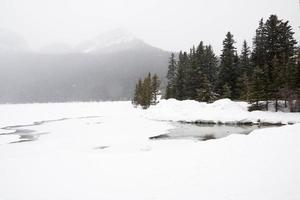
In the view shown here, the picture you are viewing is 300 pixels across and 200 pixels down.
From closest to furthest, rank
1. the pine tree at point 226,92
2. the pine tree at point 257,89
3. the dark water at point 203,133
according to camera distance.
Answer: the dark water at point 203,133 < the pine tree at point 257,89 < the pine tree at point 226,92

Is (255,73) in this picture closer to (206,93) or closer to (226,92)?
(226,92)

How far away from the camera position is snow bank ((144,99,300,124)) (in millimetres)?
33312

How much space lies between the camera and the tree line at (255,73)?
3503 centimetres

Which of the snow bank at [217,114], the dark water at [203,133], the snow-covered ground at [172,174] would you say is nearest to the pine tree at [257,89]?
the snow bank at [217,114]

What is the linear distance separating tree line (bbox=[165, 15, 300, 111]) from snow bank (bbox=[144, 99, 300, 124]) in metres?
2.89

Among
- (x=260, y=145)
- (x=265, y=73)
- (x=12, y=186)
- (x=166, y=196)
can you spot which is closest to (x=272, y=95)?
(x=265, y=73)

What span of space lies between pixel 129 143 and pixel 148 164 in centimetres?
818

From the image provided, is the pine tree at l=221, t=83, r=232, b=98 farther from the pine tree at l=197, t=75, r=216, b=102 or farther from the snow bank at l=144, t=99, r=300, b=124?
the snow bank at l=144, t=99, r=300, b=124

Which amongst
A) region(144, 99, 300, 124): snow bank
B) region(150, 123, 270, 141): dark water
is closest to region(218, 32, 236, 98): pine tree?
region(144, 99, 300, 124): snow bank

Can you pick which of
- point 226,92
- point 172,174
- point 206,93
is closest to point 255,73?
point 226,92

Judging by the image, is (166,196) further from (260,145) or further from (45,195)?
(260,145)

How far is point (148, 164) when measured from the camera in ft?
35.4

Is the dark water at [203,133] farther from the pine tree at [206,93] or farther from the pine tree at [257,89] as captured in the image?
the pine tree at [206,93]

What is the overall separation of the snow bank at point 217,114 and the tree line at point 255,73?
2.89 metres
